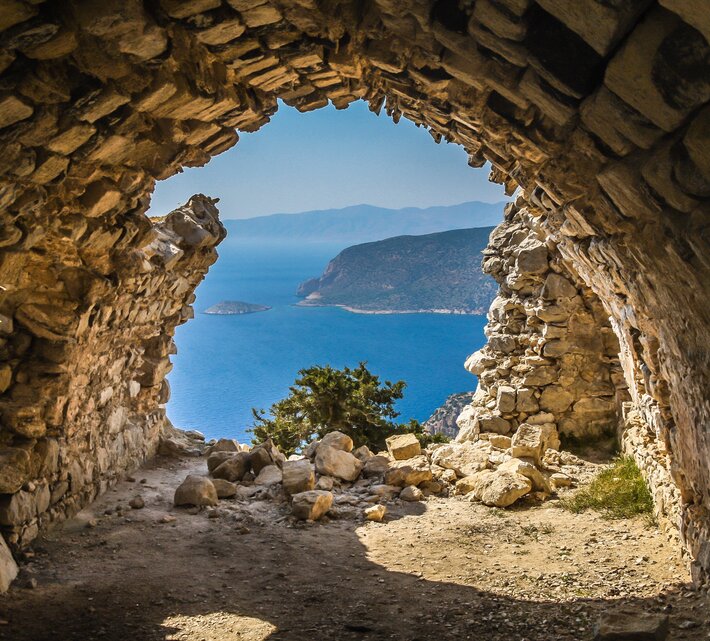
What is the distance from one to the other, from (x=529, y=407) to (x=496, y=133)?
22.6 ft

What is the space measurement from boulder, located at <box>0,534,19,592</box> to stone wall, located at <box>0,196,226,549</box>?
34 cm

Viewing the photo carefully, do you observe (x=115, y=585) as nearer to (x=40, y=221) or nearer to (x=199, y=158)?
(x=40, y=221)

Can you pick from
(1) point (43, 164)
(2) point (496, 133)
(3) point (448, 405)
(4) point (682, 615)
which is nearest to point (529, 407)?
(4) point (682, 615)

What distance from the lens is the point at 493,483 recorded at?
849cm

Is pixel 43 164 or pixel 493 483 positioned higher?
pixel 43 164

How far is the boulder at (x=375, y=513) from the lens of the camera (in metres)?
8.12

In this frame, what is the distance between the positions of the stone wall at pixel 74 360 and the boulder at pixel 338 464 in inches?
125

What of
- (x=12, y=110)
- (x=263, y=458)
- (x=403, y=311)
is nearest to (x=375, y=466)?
(x=263, y=458)

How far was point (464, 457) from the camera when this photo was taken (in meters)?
10.1

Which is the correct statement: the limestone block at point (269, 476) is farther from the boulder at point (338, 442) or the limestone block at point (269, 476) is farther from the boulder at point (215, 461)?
the boulder at point (338, 442)

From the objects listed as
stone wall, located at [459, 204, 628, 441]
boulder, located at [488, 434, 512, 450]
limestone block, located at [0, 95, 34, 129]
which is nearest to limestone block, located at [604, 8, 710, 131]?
limestone block, located at [0, 95, 34, 129]

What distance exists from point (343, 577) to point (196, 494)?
3.16 meters

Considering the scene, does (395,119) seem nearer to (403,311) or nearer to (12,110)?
(12,110)

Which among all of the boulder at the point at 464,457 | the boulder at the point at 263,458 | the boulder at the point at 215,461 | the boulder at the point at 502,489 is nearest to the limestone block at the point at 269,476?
the boulder at the point at 263,458
